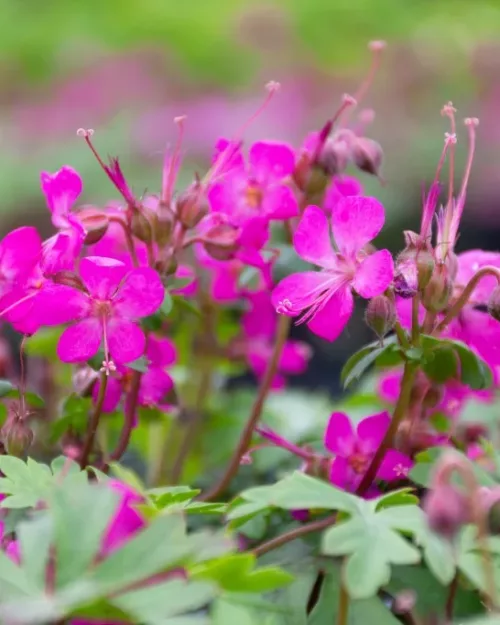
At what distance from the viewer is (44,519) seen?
17.3 inches

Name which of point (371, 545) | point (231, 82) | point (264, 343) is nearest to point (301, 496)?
point (371, 545)

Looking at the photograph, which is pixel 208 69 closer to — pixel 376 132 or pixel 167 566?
pixel 376 132

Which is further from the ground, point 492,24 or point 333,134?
point 333,134

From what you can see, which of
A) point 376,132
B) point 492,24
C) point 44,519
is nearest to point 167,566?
point 44,519

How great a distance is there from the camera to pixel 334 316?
0.63m

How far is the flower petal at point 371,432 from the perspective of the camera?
663mm

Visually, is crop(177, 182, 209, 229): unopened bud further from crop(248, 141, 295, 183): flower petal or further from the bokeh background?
the bokeh background

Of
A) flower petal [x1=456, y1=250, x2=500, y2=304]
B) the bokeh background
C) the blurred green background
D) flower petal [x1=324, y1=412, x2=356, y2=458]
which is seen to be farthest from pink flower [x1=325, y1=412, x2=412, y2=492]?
the blurred green background

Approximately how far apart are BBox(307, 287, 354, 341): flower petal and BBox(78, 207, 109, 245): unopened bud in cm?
16

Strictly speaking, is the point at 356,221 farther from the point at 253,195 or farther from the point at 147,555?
the point at 147,555

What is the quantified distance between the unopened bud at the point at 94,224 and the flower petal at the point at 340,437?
0.69ft

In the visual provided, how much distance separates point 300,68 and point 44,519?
11.7ft

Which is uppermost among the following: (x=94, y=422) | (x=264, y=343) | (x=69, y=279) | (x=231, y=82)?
(x=69, y=279)

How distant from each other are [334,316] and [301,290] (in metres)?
0.03
